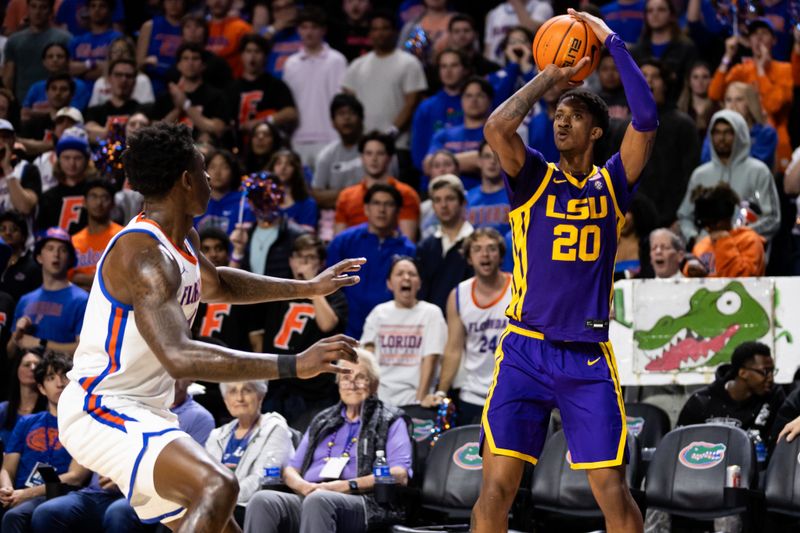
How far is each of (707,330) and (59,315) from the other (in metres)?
5.18

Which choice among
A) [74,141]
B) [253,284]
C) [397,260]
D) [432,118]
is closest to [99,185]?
[74,141]

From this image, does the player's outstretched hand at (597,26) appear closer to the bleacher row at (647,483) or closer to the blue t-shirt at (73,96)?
the bleacher row at (647,483)

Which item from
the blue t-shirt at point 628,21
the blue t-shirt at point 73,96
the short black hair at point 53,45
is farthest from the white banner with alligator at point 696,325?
the short black hair at point 53,45

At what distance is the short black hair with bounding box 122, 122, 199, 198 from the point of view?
16.4 feet

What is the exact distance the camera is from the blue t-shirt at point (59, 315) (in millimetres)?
10312

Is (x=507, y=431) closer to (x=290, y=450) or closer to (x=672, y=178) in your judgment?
(x=290, y=450)

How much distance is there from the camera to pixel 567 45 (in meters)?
6.05

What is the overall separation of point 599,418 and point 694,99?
23.4 ft

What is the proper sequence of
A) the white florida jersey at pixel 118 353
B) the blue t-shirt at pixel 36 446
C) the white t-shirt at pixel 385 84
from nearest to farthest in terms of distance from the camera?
the white florida jersey at pixel 118 353 < the blue t-shirt at pixel 36 446 < the white t-shirt at pixel 385 84

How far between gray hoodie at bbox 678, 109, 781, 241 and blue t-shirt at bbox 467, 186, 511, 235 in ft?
4.97

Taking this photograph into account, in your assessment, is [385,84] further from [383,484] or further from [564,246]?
[564,246]

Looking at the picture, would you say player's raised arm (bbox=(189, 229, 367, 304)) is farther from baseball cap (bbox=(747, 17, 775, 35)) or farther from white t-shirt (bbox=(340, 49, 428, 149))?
white t-shirt (bbox=(340, 49, 428, 149))

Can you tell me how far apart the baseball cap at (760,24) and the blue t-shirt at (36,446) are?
720 centimetres

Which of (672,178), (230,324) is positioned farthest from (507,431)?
(672,178)
